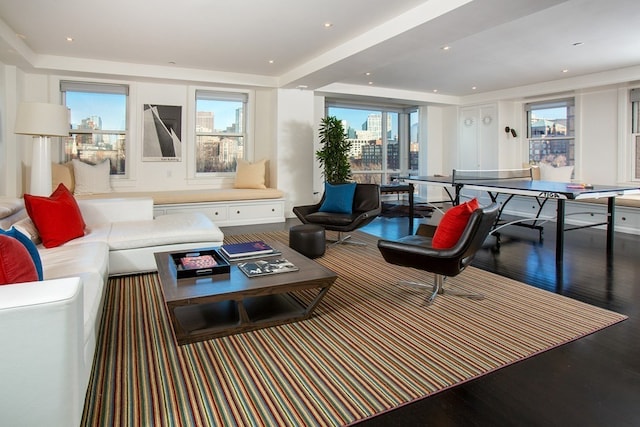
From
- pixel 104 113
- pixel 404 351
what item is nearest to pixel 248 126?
pixel 104 113

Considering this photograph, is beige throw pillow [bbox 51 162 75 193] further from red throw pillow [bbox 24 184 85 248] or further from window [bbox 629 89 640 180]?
window [bbox 629 89 640 180]

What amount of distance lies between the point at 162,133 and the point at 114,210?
269cm

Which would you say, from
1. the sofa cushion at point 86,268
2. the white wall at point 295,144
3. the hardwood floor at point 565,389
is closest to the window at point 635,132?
the hardwood floor at point 565,389

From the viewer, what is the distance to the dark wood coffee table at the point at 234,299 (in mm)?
2316

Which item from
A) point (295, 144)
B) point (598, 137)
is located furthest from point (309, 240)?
point (598, 137)

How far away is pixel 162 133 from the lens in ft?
21.7

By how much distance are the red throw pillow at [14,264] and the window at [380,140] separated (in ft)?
25.0

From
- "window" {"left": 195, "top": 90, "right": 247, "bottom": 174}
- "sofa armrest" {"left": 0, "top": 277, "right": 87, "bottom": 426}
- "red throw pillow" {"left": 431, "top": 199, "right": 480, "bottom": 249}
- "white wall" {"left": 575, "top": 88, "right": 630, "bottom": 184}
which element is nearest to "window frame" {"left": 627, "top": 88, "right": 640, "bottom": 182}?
"white wall" {"left": 575, "top": 88, "right": 630, "bottom": 184}

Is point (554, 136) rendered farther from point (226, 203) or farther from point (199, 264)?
point (199, 264)

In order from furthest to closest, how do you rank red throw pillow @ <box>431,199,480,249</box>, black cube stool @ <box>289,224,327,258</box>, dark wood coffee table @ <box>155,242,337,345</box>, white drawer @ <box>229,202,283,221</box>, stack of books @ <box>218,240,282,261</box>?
white drawer @ <box>229,202,283,221</box> → black cube stool @ <box>289,224,327,258</box> → stack of books @ <box>218,240,282,261</box> → red throw pillow @ <box>431,199,480,249</box> → dark wood coffee table @ <box>155,242,337,345</box>

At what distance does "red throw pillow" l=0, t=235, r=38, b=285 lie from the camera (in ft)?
5.25

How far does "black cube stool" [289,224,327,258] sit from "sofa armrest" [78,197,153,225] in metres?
1.63

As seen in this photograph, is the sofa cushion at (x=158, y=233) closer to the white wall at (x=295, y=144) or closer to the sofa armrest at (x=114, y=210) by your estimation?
the sofa armrest at (x=114, y=210)

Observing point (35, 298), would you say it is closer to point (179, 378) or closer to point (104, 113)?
point (179, 378)
